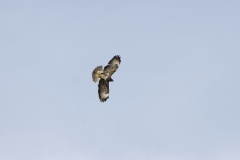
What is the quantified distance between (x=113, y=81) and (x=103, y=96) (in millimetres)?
1668

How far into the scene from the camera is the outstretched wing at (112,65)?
1533 inches

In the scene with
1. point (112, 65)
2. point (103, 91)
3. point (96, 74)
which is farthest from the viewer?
point (112, 65)

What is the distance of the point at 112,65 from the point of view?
39.9 meters

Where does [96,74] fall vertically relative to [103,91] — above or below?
above

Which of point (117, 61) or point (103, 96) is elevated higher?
point (117, 61)

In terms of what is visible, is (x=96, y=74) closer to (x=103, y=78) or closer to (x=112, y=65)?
(x=103, y=78)

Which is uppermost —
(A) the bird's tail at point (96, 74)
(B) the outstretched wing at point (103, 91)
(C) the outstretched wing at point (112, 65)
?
(C) the outstretched wing at point (112, 65)

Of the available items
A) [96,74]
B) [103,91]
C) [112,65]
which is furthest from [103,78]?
[112,65]

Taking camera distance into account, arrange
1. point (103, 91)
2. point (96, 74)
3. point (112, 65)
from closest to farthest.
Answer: point (96, 74), point (103, 91), point (112, 65)

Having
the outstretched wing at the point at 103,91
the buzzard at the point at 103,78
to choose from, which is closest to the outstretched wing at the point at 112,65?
the buzzard at the point at 103,78

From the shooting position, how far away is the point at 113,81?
3866 cm

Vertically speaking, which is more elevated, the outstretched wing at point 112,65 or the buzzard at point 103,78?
the outstretched wing at point 112,65

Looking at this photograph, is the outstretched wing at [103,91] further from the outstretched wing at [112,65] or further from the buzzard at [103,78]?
Answer: the outstretched wing at [112,65]

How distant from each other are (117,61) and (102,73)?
105 inches
